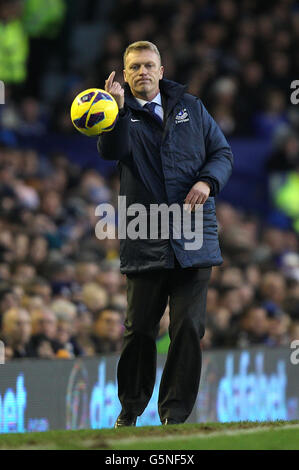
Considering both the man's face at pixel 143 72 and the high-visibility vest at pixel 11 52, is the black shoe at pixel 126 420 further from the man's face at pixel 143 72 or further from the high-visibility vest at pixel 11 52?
the high-visibility vest at pixel 11 52

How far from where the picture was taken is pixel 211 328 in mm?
11523

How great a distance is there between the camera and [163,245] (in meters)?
6.35

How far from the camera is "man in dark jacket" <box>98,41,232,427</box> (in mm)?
6344

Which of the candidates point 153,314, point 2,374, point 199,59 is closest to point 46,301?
point 2,374

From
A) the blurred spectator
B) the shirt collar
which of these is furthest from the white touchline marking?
the blurred spectator

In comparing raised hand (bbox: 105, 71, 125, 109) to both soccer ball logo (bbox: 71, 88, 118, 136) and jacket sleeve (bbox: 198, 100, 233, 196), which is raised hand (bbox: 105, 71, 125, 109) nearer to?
soccer ball logo (bbox: 71, 88, 118, 136)

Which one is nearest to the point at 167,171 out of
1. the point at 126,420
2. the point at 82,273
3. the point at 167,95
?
the point at 167,95

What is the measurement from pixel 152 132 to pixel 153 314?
995mm

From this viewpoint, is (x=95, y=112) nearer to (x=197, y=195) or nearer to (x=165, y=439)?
(x=197, y=195)

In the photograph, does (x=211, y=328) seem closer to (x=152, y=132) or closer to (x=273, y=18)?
(x=152, y=132)

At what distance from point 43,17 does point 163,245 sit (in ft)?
34.0

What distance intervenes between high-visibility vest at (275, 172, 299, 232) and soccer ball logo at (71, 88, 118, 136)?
9416mm

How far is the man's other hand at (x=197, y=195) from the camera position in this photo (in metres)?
6.25

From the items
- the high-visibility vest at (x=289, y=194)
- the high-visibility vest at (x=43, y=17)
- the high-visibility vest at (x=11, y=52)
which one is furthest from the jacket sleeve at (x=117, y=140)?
the high-visibility vest at (x=43, y=17)
